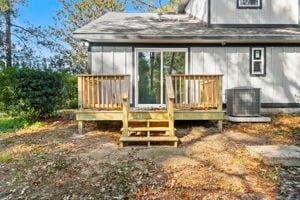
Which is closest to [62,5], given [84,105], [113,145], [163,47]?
[163,47]

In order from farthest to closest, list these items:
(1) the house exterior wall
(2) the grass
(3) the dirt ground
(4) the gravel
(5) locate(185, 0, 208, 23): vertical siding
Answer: (5) locate(185, 0, 208, 23): vertical siding → (1) the house exterior wall → (2) the grass → (3) the dirt ground → (4) the gravel

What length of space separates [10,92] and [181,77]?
5306 mm

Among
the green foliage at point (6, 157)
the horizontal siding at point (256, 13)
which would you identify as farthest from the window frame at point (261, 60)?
the green foliage at point (6, 157)

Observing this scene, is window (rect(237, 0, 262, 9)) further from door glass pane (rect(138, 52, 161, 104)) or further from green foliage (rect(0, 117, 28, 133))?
green foliage (rect(0, 117, 28, 133))

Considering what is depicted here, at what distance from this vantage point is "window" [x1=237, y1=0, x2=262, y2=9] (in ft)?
46.2

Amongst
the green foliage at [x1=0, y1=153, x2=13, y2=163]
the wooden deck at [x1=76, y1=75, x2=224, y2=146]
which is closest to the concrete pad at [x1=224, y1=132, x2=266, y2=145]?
the wooden deck at [x1=76, y1=75, x2=224, y2=146]

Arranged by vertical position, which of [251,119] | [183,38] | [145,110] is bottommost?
[251,119]

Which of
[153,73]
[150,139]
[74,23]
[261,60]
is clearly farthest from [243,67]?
[74,23]

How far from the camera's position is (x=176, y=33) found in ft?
41.7

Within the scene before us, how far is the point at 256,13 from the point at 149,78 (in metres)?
4.34

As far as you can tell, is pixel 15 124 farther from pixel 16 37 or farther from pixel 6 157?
pixel 16 37

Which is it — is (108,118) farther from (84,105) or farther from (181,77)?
(181,77)

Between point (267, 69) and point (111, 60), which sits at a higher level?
point (111, 60)

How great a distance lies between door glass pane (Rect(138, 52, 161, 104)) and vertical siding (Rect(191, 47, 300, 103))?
1209 mm
